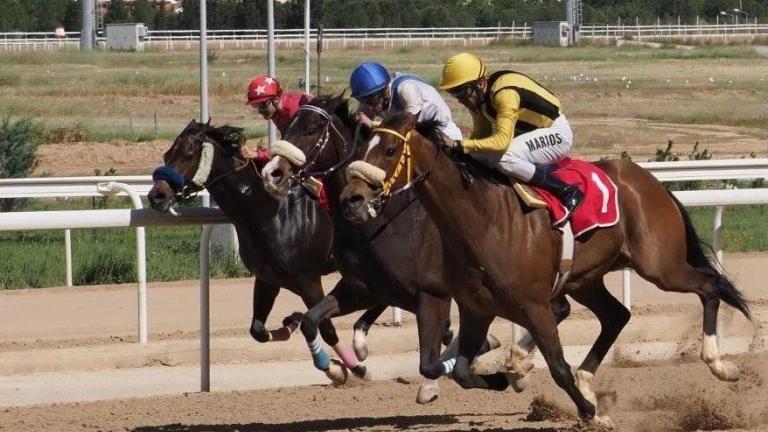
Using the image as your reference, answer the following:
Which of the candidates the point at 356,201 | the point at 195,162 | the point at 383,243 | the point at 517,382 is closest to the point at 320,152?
the point at 383,243

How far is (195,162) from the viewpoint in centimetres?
748

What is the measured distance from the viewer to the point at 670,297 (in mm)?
10867

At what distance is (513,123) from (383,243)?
1.04 meters

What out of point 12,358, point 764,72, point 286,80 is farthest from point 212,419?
point 764,72

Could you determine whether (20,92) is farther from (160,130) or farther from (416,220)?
(416,220)

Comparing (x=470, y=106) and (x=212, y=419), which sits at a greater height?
(x=470, y=106)

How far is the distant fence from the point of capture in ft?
173

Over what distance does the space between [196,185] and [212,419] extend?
1.18 metres

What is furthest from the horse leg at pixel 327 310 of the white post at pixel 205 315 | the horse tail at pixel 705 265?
the horse tail at pixel 705 265

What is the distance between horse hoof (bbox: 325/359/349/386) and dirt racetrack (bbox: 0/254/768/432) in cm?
11

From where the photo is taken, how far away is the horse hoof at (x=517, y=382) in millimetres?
6616

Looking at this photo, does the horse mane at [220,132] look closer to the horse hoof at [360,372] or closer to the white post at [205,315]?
the white post at [205,315]

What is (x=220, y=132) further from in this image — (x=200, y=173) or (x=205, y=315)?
(x=205, y=315)

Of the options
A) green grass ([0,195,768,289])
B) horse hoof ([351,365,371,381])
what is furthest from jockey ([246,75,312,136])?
green grass ([0,195,768,289])
